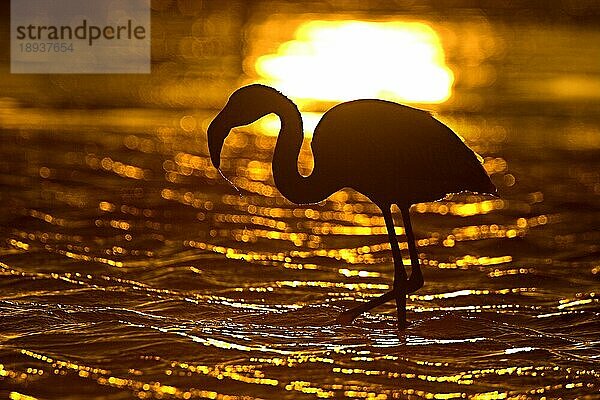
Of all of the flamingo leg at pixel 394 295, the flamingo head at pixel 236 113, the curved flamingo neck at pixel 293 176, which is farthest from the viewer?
the flamingo leg at pixel 394 295

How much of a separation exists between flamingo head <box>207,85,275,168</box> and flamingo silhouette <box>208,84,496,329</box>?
7 centimetres

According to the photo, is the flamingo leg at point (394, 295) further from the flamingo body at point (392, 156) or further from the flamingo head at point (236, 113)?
the flamingo head at point (236, 113)

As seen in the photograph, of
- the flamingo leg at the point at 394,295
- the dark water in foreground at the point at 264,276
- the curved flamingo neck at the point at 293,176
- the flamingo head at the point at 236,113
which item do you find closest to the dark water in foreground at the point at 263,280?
the dark water in foreground at the point at 264,276

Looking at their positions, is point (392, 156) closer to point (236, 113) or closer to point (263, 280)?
point (236, 113)

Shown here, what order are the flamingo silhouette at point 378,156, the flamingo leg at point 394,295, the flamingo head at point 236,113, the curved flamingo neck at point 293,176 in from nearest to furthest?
1. the flamingo head at point 236,113
2. the flamingo silhouette at point 378,156
3. the curved flamingo neck at point 293,176
4. the flamingo leg at point 394,295

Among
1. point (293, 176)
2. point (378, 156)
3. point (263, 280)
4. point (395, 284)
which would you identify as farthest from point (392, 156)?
point (263, 280)

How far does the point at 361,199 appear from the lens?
1170 cm

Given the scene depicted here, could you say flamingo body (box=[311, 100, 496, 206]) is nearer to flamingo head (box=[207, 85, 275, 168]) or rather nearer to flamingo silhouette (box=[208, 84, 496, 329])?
flamingo silhouette (box=[208, 84, 496, 329])

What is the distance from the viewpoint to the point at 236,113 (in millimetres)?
6879

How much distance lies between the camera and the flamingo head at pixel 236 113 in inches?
269

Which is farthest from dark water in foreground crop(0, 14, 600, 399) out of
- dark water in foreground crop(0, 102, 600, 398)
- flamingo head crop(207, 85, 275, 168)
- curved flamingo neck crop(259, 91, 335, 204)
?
flamingo head crop(207, 85, 275, 168)

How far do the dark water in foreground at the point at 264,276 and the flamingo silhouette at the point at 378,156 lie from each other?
86cm

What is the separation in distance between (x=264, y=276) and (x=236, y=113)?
7.73ft

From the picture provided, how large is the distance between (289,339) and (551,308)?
1854 millimetres
